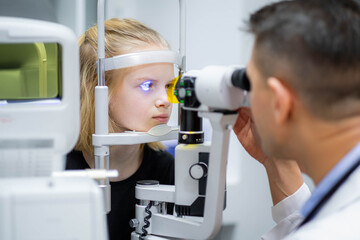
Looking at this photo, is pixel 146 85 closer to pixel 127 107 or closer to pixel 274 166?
pixel 127 107

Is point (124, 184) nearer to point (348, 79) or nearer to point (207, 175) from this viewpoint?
point (207, 175)

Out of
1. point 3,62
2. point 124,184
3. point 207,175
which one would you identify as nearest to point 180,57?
point 207,175

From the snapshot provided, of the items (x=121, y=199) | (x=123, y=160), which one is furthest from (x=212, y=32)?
(x=121, y=199)

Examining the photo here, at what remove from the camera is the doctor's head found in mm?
845

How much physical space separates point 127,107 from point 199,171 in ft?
1.10

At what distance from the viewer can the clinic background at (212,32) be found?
247 centimetres

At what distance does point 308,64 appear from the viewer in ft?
2.78

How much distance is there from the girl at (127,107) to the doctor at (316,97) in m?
0.47

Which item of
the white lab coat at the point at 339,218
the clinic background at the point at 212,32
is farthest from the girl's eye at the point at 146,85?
the clinic background at the point at 212,32

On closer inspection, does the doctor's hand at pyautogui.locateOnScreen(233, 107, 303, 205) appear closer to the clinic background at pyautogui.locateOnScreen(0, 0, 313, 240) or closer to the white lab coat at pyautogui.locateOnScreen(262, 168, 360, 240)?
the white lab coat at pyautogui.locateOnScreen(262, 168, 360, 240)

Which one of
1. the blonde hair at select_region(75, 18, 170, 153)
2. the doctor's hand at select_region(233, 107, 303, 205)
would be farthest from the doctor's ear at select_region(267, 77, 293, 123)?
the blonde hair at select_region(75, 18, 170, 153)

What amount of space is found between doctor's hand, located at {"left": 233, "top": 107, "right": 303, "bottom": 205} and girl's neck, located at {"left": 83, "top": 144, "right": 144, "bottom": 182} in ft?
1.35

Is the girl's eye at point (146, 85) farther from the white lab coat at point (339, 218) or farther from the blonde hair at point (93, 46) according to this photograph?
the white lab coat at point (339, 218)

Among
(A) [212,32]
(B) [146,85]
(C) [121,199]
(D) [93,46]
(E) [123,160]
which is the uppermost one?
(A) [212,32]
